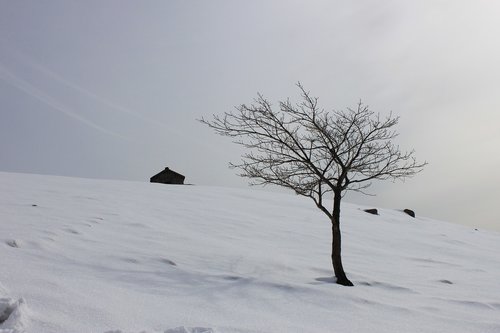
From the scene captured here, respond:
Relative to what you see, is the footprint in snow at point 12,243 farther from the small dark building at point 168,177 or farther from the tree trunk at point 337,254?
the small dark building at point 168,177

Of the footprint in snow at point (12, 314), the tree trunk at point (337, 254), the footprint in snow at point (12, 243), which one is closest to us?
the footprint in snow at point (12, 314)

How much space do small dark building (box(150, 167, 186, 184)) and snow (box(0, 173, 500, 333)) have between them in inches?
711

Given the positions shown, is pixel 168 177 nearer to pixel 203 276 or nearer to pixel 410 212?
pixel 410 212

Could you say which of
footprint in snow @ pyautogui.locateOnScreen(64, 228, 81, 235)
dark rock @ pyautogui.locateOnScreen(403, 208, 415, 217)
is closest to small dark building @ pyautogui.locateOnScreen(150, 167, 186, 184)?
dark rock @ pyautogui.locateOnScreen(403, 208, 415, 217)

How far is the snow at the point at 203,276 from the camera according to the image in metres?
4.30

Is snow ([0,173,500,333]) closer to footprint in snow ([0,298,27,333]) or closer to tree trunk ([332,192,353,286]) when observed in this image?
footprint in snow ([0,298,27,333])

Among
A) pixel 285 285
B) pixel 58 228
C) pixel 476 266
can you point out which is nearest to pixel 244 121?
pixel 285 285

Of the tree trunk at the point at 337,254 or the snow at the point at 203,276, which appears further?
the tree trunk at the point at 337,254

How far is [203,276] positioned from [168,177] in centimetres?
2760

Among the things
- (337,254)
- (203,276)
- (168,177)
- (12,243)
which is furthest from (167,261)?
(168,177)

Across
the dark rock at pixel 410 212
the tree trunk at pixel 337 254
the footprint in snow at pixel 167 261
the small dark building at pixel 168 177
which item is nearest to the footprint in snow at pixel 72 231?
the footprint in snow at pixel 167 261

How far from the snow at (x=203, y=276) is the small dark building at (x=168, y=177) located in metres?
18.1

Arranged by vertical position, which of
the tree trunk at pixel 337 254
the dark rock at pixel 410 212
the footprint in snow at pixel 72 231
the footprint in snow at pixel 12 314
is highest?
the dark rock at pixel 410 212

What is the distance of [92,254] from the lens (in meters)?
7.32
